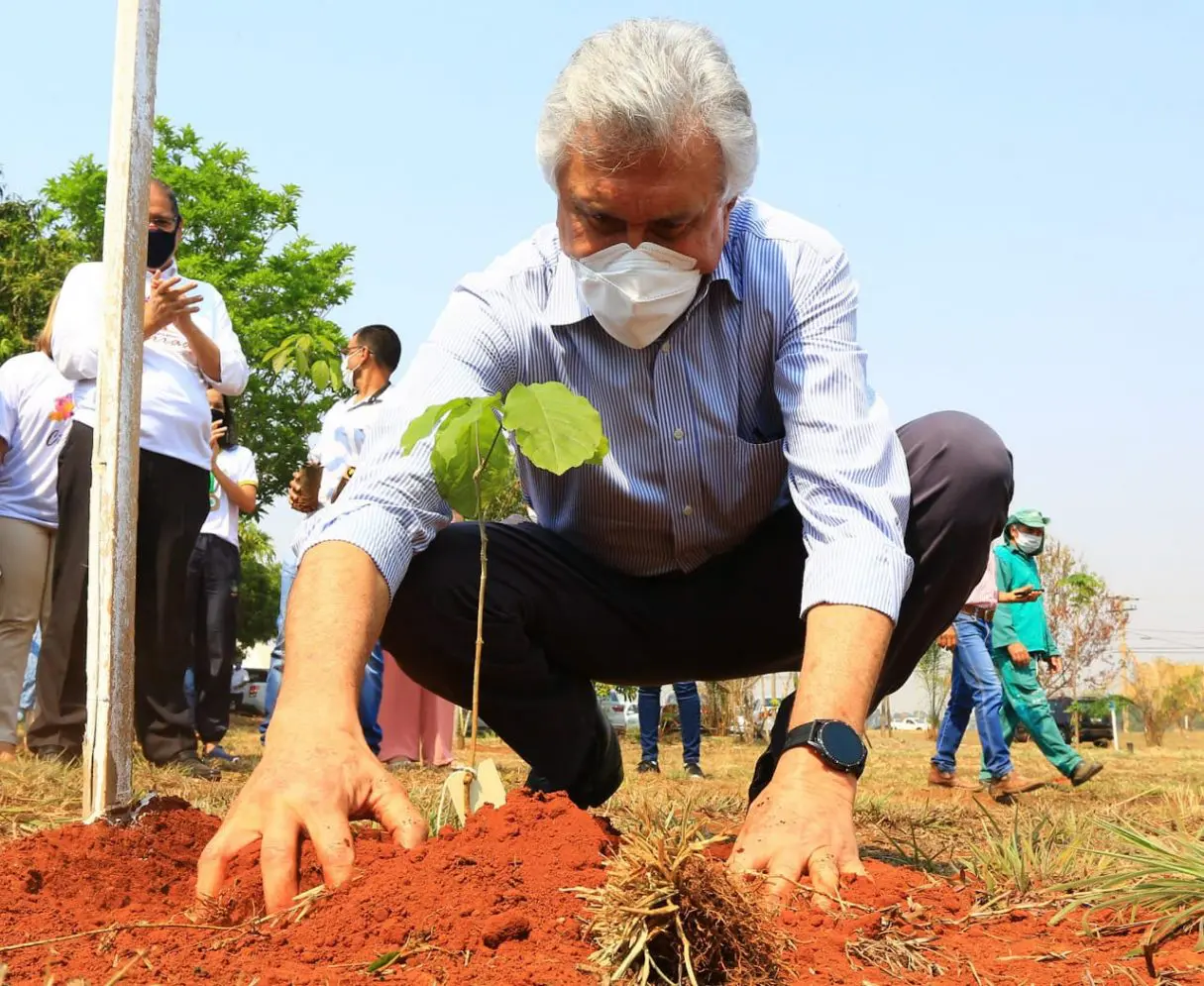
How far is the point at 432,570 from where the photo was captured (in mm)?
2742

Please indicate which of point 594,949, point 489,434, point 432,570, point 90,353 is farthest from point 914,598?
point 90,353

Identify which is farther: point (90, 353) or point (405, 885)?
point (90, 353)

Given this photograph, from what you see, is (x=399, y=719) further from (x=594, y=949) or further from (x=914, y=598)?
(x=594, y=949)

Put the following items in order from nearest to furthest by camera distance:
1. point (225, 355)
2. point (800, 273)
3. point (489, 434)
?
point (489, 434)
point (800, 273)
point (225, 355)

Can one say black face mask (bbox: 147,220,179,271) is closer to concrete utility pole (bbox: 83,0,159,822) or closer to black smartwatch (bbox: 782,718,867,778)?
concrete utility pole (bbox: 83,0,159,822)

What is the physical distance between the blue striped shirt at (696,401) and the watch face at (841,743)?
43 centimetres

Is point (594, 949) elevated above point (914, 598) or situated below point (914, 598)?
below

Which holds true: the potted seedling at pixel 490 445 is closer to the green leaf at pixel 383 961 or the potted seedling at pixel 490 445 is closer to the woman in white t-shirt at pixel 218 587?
the green leaf at pixel 383 961

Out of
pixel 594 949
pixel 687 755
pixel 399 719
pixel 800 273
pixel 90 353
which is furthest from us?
pixel 687 755

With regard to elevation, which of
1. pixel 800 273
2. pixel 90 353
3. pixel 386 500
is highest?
pixel 90 353

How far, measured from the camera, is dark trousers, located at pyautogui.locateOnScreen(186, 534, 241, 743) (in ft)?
25.7

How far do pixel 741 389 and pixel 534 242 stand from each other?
57 cm

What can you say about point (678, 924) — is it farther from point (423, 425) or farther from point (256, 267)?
point (256, 267)

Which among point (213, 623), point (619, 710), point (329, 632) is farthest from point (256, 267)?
point (329, 632)
